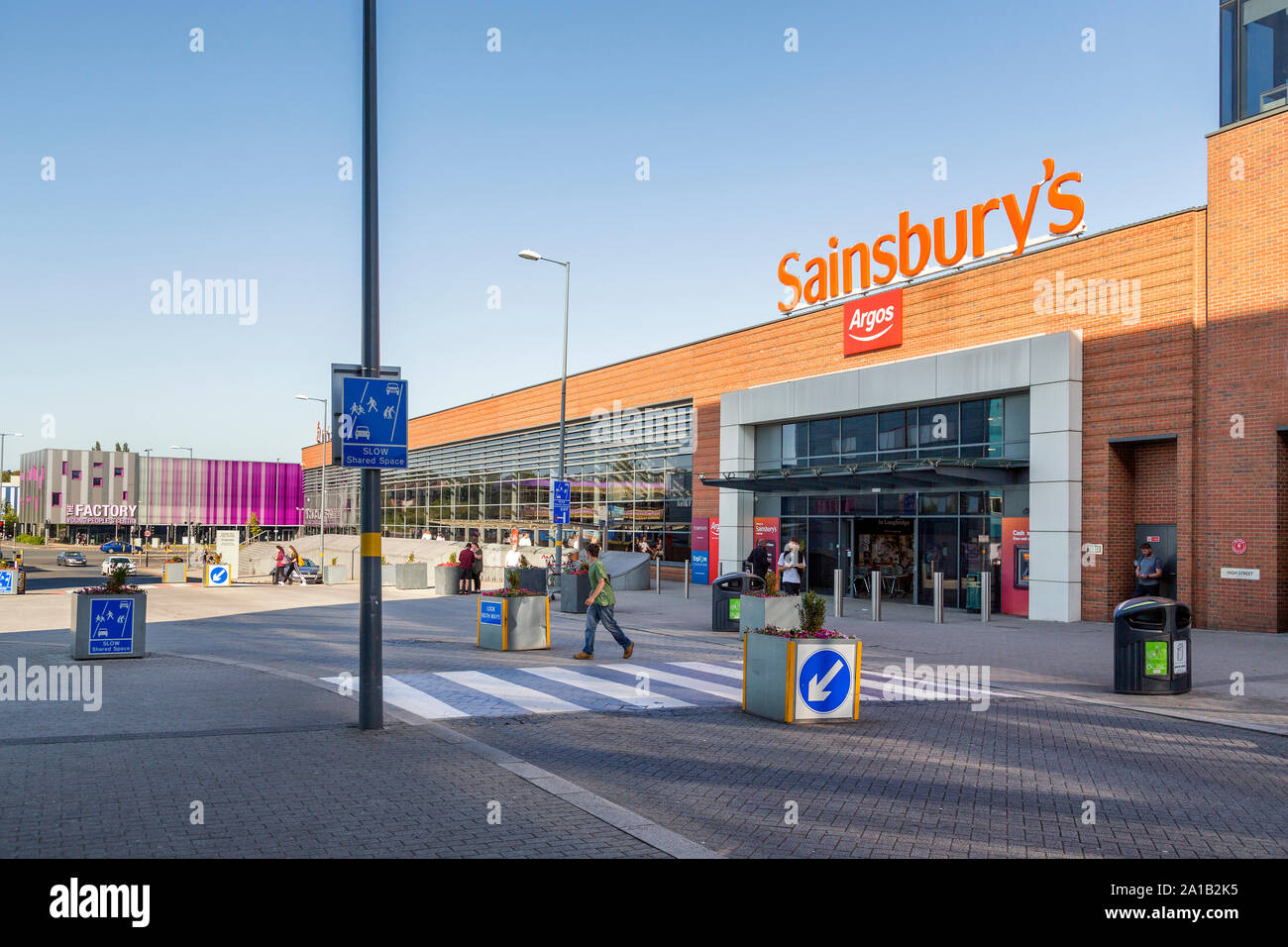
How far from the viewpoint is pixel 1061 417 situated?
70.7ft

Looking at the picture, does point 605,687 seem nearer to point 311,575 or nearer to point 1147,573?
point 1147,573

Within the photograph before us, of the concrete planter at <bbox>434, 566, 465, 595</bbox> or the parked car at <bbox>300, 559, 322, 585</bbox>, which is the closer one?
the concrete planter at <bbox>434, 566, 465, 595</bbox>

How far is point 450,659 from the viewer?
14367mm

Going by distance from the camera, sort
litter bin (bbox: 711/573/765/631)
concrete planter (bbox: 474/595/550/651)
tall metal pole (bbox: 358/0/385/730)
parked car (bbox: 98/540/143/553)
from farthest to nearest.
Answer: parked car (bbox: 98/540/143/553)
litter bin (bbox: 711/573/765/631)
concrete planter (bbox: 474/595/550/651)
tall metal pole (bbox: 358/0/385/730)

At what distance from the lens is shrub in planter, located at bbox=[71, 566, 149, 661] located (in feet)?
44.3

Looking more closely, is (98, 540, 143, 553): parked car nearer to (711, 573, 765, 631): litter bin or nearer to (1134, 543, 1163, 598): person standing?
(711, 573, 765, 631): litter bin

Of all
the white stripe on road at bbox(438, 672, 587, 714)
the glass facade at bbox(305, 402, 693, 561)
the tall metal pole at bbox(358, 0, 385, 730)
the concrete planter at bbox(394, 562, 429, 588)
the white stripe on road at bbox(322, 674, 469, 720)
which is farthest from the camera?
the glass facade at bbox(305, 402, 693, 561)

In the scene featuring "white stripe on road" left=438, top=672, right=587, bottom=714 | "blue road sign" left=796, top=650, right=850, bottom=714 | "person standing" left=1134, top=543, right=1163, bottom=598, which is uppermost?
"person standing" left=1134, top=543, right=1163, bottom=598

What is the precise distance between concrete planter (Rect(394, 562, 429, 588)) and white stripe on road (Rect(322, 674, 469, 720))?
67.4 ft

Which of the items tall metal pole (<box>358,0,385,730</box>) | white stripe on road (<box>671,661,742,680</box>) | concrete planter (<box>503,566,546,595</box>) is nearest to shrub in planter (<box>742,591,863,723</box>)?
white stripe on road (<box>671,661,742,680</box>)

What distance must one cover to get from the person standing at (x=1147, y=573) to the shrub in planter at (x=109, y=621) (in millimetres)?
17186

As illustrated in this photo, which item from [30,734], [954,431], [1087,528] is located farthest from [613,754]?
[954,431]

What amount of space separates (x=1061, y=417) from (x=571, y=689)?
14.4 metres
